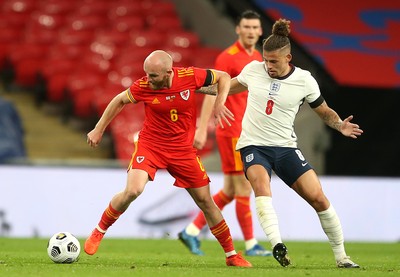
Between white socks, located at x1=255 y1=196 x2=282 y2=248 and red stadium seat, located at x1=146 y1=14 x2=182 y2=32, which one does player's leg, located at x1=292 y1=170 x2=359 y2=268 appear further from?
red stadium seat, located at x1=146 y1=14 x2=182 y2=32

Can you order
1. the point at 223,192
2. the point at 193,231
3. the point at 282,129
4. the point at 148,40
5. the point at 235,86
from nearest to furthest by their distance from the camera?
the point at 282,129 < the point at 235,86 < the point at 193,231 < the point at 223,192 < the point at 148,40

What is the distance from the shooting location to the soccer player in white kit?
8148 mm

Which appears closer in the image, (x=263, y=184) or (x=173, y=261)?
(x=263, y=184)

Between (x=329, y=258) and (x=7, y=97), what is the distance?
31.0 ft

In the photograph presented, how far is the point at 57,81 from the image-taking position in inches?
679

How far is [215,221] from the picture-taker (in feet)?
27.9

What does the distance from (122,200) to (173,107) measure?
888 millimetres

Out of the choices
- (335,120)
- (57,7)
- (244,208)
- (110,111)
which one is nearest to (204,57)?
(57,7)

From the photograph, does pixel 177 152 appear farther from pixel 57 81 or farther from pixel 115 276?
pixel 57 81

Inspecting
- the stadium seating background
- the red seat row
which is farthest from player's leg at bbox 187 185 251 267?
the stadium seating background

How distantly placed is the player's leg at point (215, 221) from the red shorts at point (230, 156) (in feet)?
6.20

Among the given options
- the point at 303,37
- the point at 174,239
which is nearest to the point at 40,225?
the point at 174,239

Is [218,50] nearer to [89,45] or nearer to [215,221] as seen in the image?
[89,45]

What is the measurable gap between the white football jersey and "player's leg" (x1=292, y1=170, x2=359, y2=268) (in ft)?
1.21
